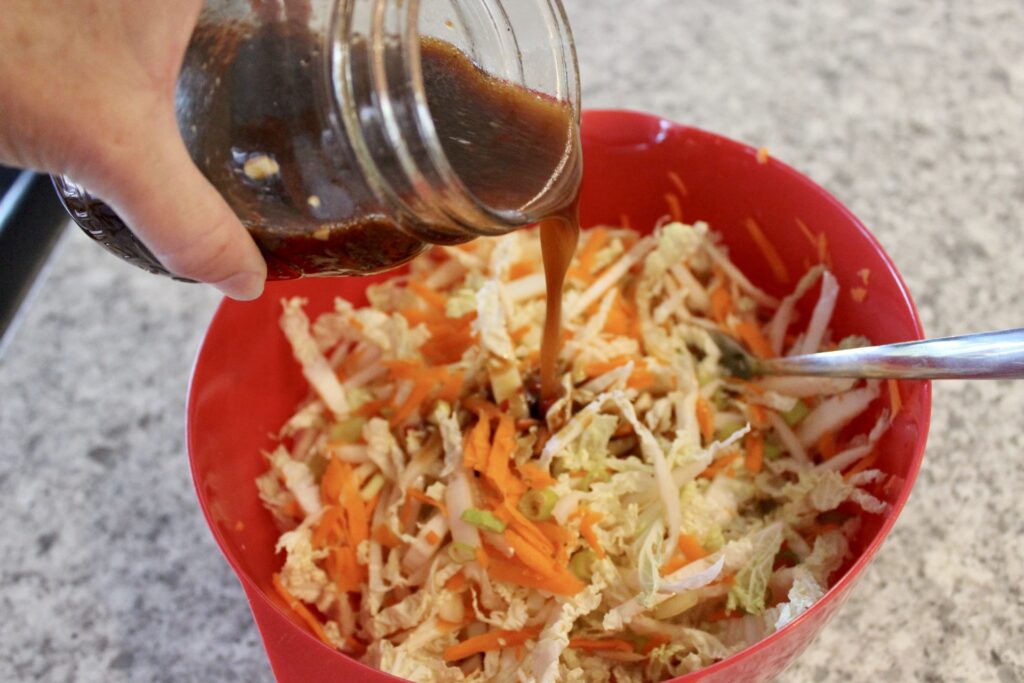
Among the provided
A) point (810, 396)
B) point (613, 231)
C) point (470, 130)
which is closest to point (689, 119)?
point (613, 231)

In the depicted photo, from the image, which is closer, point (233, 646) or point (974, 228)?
point (233, 646)

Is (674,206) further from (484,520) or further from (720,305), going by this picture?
(484,520)

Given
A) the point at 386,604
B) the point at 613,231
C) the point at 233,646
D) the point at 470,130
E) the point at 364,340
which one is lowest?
the point at 233,646

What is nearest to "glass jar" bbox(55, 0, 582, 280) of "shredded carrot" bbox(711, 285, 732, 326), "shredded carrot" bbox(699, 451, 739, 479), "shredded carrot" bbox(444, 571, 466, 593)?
"shredded carrot" bbox(444, 571, 466, 593)

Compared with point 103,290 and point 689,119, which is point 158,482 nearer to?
point 103,290

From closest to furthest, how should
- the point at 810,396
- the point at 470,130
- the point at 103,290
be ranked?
the point at 470,130 < the point at 810,396 < the point at 103,290

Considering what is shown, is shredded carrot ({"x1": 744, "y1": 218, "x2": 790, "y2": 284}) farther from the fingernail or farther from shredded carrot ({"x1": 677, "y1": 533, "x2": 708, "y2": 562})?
the fingernail
